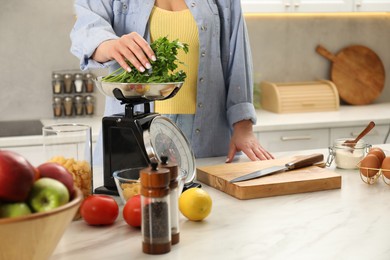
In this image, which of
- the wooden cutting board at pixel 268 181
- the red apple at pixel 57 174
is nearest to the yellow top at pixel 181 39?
the wooden cutting board at pixel 268 181

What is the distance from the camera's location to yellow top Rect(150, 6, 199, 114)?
237 centimetres

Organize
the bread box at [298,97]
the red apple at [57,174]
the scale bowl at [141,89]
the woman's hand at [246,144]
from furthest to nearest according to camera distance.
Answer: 1. the bread box at [298,97]
2. the woman's hand at [246,144]
3. the scale bowl at [141,89]
4. the red apple at [57,174]

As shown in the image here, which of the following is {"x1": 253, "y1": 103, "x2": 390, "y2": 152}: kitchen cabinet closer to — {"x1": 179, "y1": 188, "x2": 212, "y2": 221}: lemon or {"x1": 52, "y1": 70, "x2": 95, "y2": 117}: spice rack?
{"x1": 52, "y1": 70, "x2": 95, "y2": 117}: spice rack

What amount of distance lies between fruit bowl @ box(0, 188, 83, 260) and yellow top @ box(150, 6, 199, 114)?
1252 millimetres

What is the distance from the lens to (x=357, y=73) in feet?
14.5

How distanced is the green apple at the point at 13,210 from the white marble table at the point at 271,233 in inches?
9.5

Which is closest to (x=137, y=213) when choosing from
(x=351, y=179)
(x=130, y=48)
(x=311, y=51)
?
(x=130, y=48)

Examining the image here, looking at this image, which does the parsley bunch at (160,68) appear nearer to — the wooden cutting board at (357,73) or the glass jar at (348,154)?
the glass jar at (348,154)

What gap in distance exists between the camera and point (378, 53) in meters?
4.61

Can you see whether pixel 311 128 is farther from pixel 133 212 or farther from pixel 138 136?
pixel 133 212

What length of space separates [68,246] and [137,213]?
168 mm

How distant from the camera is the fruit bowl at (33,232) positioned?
1070 millimetres

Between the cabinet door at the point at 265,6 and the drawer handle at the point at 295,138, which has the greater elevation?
the cabinet door at the point at 265,6

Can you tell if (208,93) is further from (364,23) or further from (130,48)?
(364,23)
